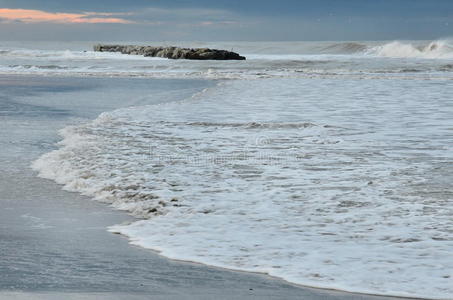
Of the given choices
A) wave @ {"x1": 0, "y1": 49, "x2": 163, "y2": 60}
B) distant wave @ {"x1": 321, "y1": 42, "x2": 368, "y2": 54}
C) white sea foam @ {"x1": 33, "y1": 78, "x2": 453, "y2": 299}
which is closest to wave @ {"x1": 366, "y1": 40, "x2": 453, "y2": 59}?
distant wave @ {"x1": 321, "y1": 42, "x2": 368, "y2": 54}

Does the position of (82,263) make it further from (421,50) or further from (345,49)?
(345,49)

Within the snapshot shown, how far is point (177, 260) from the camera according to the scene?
141 inches

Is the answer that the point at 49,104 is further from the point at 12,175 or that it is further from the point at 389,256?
the point at 389,256

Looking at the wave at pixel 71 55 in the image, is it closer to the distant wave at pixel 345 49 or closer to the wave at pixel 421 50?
the distant wave at pixel 345 49

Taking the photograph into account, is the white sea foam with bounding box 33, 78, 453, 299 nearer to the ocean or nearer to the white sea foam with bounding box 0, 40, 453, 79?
the ocean

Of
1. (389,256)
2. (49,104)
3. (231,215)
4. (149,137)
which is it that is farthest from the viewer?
(49,104)

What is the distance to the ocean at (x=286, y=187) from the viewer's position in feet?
11.6

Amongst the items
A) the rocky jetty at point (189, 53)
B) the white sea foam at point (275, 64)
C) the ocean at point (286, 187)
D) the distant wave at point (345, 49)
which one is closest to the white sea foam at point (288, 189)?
the ocean at point (286, 187)

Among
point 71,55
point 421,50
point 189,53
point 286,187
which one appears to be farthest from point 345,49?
point 286,187

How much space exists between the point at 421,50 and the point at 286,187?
156 ft

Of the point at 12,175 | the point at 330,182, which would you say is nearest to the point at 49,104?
the point at 12,175

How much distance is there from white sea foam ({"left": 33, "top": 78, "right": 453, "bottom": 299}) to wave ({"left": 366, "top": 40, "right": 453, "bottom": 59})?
1570 inches

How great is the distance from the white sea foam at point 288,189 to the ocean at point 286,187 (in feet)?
0.04

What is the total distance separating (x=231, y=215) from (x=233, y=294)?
4.93 ft
